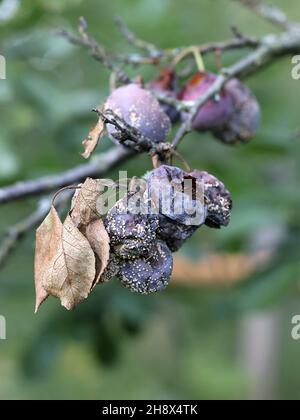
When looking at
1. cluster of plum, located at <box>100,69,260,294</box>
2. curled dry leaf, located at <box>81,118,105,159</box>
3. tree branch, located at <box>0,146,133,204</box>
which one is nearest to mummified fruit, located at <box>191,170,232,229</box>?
cluster of plum, located at <box>100,69,260,294</box>

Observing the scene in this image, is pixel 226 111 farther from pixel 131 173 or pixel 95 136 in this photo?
pixel 131 173

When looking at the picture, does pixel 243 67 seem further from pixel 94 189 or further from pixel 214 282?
pixel 214 282

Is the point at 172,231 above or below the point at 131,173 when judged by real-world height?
below

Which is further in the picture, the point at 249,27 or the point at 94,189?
the point at 249,27

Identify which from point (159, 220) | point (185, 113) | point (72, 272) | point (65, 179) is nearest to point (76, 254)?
point (72, 272)

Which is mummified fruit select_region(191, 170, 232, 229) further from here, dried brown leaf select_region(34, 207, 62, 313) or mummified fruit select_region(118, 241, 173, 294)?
dried brown leaf select_region(34, 207, 62, 313)
